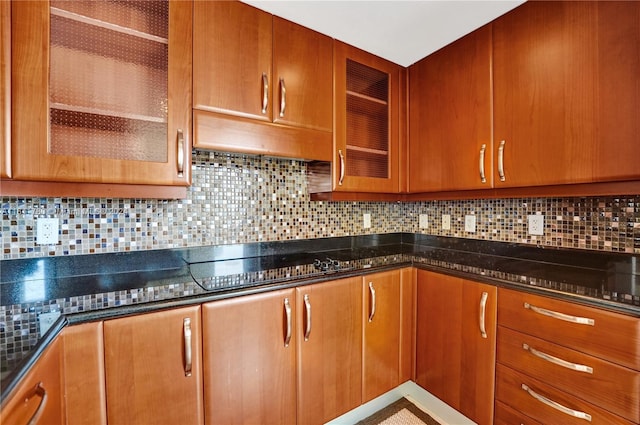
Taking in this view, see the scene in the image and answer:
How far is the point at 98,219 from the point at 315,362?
1210 mm

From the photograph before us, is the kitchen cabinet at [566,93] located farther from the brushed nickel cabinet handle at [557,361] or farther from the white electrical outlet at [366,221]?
the white electrical outlet at [366,221]

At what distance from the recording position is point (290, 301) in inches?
49.9

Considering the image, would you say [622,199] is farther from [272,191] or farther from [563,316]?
[272,191]

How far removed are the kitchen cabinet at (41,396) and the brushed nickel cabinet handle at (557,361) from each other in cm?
162

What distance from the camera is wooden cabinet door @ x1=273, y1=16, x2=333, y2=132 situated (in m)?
1.46

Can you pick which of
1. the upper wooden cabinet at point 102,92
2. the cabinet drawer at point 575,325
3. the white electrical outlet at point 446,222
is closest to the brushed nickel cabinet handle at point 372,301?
the cabinet drawer at point 575,325

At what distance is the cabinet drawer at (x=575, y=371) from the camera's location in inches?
37.8

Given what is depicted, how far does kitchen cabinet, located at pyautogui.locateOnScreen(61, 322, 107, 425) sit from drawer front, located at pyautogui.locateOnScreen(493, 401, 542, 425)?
157 cm

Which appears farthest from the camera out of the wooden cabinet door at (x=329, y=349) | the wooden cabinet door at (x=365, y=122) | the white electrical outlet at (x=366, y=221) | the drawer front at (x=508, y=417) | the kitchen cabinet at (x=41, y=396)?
the white electrical outlet at (x=366, y=221)

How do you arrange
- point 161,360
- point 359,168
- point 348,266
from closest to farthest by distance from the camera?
1. point 161,360
2. point 348,266
3. point 359,168

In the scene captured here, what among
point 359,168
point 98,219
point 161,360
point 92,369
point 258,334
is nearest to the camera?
point 92,369

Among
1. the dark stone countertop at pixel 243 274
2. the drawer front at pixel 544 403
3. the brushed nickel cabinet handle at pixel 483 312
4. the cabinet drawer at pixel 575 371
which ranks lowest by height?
the drawer front at pixel 544 403

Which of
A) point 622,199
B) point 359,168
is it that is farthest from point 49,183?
point 622,199

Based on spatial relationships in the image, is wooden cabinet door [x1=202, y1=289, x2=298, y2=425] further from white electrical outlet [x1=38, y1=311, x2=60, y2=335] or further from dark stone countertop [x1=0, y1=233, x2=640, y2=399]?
white electrical outlet [x1=38, y1=311, x2=60, y2=335]
